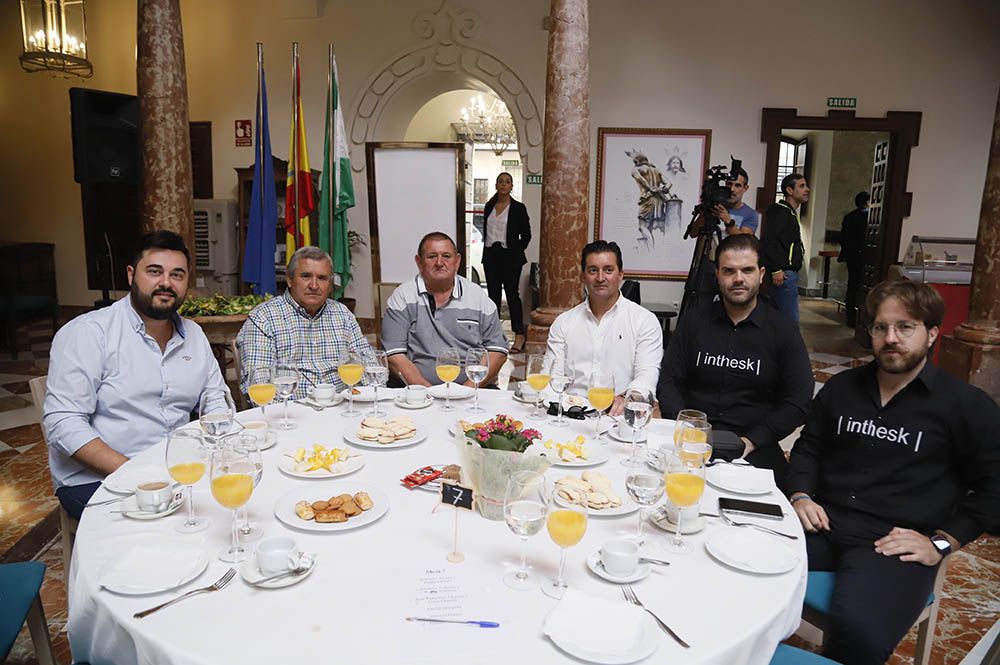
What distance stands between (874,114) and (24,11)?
8726 millimetres

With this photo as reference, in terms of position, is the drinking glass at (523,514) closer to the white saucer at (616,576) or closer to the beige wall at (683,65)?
the white saucer at (616,576)

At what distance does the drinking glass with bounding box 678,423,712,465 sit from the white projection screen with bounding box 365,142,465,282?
3.36 m

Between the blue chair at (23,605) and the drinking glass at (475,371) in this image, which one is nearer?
the blue chair at (23,605)

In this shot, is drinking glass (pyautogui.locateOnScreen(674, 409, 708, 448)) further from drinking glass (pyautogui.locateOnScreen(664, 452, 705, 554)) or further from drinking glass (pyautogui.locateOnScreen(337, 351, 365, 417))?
drinking glass (pyautogui.locateOnScreen(337, 351, 365, 417))

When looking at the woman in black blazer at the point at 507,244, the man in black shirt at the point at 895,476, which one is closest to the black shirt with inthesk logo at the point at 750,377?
the man in black shirt at the point at 895,476

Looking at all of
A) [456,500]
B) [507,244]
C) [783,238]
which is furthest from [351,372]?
[507,244]

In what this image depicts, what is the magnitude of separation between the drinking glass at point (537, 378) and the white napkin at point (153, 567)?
123 cm

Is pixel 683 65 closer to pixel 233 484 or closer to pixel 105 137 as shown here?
pixel 105 137

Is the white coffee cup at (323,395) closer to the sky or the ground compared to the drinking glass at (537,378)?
closer to the ground

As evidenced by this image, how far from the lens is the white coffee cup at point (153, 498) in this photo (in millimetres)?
1488

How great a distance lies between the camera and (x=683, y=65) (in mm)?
7230

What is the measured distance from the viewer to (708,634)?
1.11 meters

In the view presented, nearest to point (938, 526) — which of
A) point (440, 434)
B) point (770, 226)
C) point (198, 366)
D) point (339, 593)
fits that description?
point (440, 434)

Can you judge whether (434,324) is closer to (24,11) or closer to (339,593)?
(339,593)
